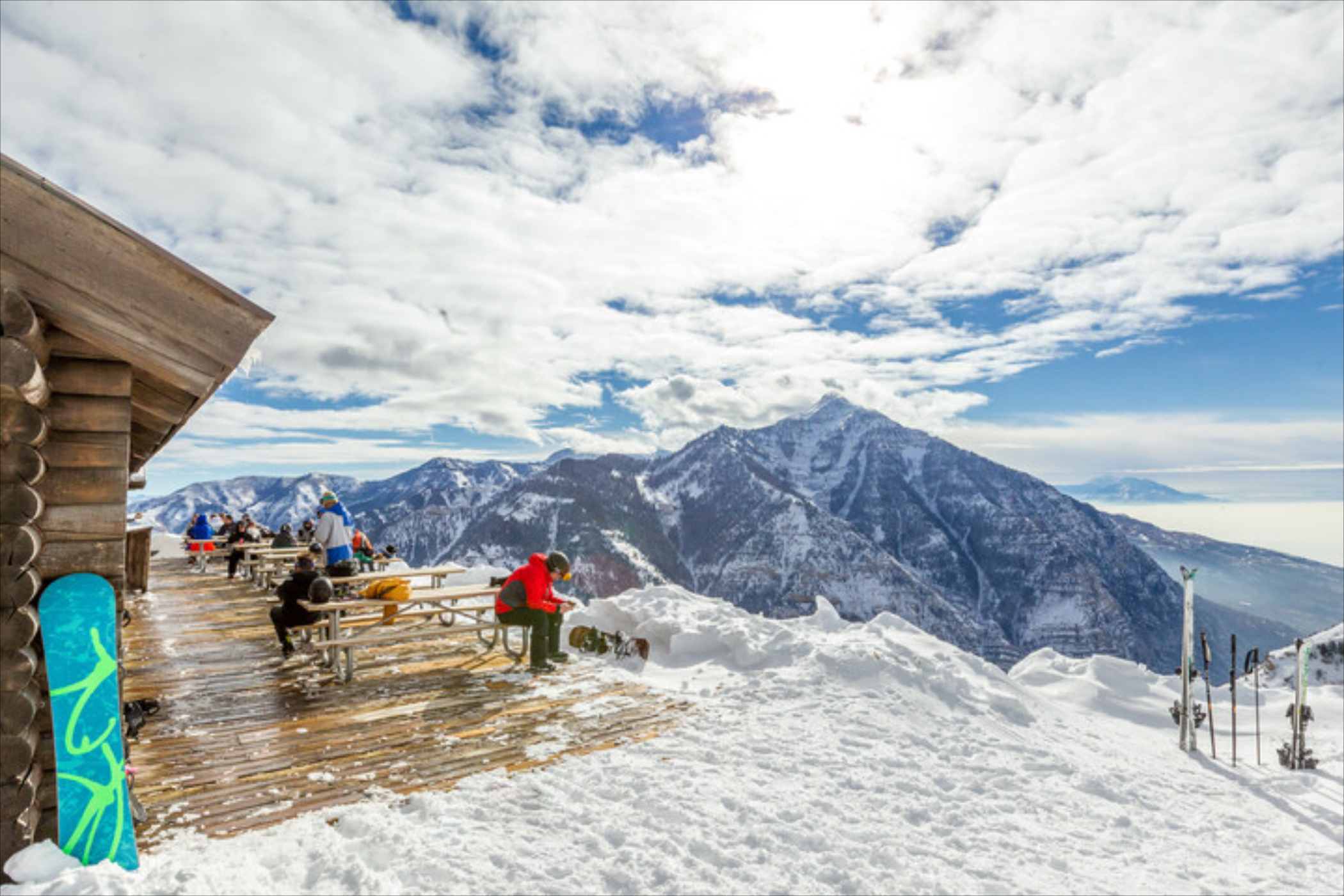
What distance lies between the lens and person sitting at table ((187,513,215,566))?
19.6m

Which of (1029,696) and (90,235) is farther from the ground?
(90,235)

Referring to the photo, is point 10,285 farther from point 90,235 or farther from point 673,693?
point 673,693

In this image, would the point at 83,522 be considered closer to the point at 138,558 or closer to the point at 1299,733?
the point at 138,558

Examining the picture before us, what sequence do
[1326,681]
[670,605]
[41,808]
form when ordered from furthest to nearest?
[1326,681], [670,605], [41,808]

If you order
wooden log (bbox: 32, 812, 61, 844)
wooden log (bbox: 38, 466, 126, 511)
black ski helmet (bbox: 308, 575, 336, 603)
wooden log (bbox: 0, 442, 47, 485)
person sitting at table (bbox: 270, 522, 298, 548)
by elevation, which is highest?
wooden log (bbox: 0, 442, 47, 485)

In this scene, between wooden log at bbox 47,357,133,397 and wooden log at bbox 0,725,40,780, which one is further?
wooden log at bbox 47,357,133,397

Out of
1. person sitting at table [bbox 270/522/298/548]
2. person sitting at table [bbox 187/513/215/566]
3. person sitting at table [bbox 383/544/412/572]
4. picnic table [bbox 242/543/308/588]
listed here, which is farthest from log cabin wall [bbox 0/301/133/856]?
person sitting at table [bbox 187/513/215/566]

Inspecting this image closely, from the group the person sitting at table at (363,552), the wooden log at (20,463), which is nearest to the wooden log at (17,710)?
→ the wooden log at (20,463)

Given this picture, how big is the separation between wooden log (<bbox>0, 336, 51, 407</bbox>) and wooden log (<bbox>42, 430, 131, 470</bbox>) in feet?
1.44

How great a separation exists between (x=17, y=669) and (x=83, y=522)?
86 cm

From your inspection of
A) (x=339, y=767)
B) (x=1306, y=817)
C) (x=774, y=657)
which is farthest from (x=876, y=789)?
(x=1306, y=817)

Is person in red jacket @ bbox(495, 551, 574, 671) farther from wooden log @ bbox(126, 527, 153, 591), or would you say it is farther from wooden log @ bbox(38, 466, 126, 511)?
wooden log @ bbox(126, 527, 153, 591)

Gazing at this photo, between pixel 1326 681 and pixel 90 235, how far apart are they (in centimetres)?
2410

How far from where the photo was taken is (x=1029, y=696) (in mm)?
9883
